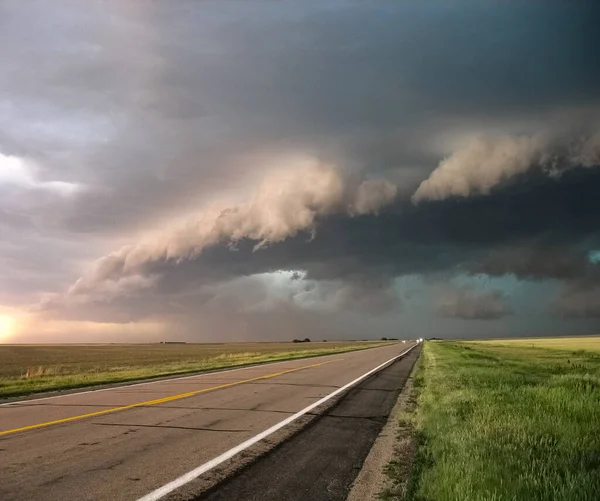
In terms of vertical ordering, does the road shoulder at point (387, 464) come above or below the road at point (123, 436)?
below

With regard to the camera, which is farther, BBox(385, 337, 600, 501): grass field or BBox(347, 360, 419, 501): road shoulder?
BBox(347, 360, 419, 501): road shoulder

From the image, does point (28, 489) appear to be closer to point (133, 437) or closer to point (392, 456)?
→ point (133, 437)

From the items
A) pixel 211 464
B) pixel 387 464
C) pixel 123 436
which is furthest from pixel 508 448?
pixel 123 436

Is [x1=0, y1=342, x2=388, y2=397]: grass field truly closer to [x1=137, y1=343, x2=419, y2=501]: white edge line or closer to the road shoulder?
[x1=137, y1=343, x2=419, y2=501]: white edge line

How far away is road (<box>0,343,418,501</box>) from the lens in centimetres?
597

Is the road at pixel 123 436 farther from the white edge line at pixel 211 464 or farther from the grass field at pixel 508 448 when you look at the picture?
the grass field at pixel 508 448

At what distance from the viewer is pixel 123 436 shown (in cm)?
870

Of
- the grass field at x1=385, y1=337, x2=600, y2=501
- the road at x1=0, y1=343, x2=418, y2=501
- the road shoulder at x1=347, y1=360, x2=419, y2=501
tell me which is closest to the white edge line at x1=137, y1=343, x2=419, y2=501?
the road at x1=0, y1=343, x2=418, y2=501

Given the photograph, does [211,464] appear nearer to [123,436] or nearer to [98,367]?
[123,436]

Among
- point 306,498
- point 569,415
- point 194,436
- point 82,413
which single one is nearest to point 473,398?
point 569,415

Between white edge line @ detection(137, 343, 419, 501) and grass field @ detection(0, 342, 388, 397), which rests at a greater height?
white edge line @ detection(137, 343, 419, 501)

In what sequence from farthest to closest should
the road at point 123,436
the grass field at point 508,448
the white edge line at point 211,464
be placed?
the road at point 123,436
the white edge line at point 211,464
the grass field at point 508,448

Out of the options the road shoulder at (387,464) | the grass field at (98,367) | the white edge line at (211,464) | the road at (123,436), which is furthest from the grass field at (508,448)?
the grass field at (98,367)

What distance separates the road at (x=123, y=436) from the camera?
597 cm
